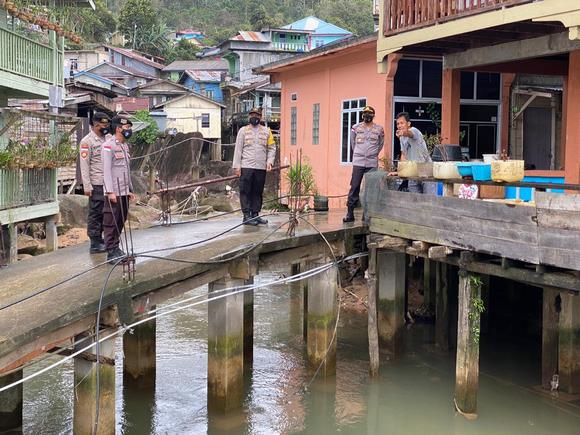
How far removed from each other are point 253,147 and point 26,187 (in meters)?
6.61

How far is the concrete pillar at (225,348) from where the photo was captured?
31.2ft

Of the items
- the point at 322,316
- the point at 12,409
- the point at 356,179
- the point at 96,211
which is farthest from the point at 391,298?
the point at 12,409

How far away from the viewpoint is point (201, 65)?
56.0m

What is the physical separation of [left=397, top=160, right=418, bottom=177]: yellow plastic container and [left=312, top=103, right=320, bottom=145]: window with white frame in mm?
9393

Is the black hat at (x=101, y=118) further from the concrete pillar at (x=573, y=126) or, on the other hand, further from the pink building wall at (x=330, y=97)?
the pink building wall at (x=330, y=97)

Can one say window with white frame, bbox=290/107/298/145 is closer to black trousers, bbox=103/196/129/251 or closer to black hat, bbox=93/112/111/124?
black hat, bbox=93/112/111/124

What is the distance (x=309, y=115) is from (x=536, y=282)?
12.9m

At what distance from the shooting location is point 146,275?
8.16 meters

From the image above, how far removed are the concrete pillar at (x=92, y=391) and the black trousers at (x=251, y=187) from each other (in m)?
4.44

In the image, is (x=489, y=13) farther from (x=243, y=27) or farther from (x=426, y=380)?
(x=243, y=27)

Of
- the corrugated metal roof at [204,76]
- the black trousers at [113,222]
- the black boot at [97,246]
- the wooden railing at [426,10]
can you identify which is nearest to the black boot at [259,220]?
the black boot at [97,246]

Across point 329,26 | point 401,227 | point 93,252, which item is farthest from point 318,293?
point 329,26

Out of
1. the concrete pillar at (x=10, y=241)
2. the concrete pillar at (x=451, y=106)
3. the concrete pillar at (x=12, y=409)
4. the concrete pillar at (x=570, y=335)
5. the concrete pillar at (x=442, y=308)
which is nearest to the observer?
the concrete pillar at (x=12, y=409)

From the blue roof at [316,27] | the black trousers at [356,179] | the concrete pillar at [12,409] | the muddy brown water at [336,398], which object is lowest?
the muddy brown water at [336,398]
